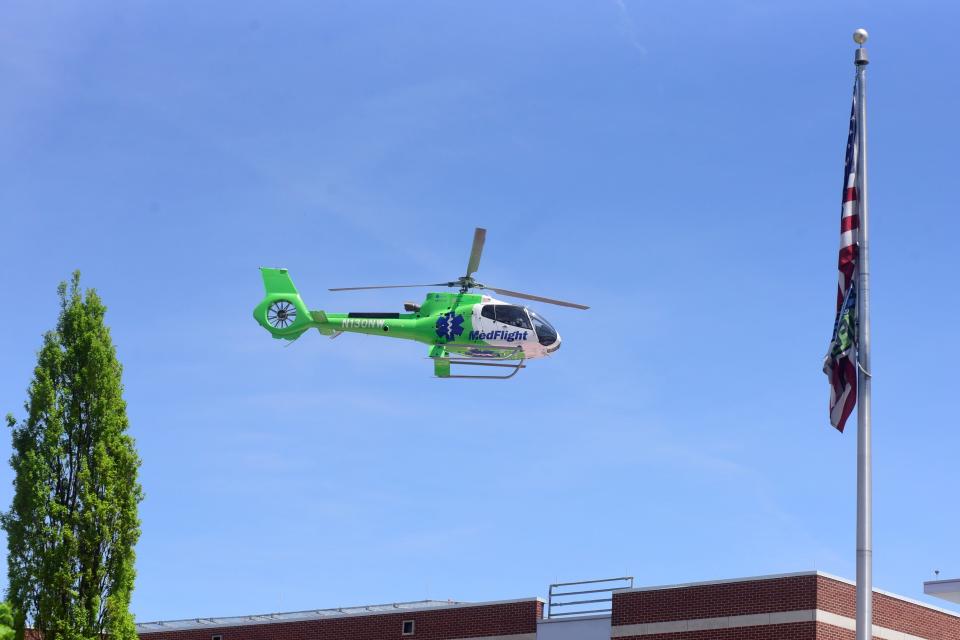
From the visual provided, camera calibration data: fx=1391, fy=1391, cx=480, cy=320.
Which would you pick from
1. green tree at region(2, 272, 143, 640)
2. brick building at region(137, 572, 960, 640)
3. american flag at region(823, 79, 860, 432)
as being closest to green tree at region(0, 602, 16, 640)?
green tree at region(2, 272, 143, 640)

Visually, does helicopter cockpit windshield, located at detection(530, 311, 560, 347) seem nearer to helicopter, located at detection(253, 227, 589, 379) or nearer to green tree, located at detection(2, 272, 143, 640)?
helicopter, located at detection(253, 227, 589, 379)

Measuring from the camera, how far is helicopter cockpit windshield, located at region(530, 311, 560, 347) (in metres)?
39.2

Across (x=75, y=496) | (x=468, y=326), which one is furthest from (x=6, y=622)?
(x=468, y=326)

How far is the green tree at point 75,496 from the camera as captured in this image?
3634 cm

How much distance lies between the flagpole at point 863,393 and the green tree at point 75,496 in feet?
72.6

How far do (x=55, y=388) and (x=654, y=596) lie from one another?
17.1 m

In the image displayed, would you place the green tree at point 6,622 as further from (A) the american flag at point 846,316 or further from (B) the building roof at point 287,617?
(A) the american flag at point 846,316

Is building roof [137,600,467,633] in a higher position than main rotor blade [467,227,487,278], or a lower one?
lower

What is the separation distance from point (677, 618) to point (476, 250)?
11.3 meters

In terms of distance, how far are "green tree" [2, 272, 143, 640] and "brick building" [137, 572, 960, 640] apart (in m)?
7.35

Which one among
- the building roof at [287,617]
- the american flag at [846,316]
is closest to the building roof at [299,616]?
the building roof at [287,617]

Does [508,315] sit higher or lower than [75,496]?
higher

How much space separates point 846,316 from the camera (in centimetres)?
2183

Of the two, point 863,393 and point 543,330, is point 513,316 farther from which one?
point 863,393
